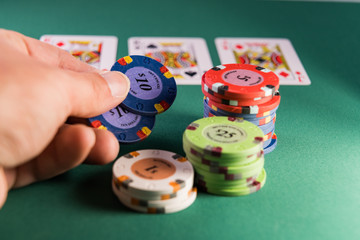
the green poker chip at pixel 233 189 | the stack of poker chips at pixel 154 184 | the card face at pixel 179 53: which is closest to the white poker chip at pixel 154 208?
the stack of poker chips at pixel 154 184

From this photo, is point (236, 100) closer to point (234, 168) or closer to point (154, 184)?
point (234, 168)

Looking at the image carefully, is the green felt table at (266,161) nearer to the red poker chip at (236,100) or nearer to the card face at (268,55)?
the card face at (268,55)

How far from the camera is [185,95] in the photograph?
8.60ft

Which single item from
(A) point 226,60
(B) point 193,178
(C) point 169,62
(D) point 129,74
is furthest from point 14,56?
(A) point 226,60

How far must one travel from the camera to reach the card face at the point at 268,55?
2897 mm

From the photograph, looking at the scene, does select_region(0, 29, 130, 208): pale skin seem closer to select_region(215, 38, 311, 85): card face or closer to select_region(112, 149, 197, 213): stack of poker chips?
select_region(112, 149, 197, 213): stack of poker chips

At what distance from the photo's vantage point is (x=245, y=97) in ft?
6.43

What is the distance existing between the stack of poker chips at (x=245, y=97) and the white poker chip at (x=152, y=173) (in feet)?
1.07

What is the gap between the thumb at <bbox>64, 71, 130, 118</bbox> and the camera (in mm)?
1732

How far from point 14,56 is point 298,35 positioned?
2.31 metres

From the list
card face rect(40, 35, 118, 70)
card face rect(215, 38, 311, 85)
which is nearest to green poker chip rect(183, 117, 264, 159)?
card face rect(215, 38, 311, 85)

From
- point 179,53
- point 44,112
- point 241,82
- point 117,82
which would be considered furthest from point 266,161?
point 179,53

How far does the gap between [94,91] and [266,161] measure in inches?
30.7

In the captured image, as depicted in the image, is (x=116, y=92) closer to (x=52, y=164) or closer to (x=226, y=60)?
(x=52, y=164)
